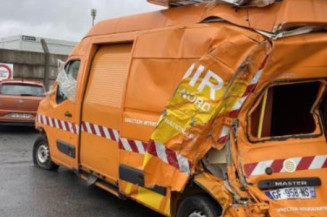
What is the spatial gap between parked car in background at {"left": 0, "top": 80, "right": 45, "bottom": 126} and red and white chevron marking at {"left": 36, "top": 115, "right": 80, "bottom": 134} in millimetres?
4928

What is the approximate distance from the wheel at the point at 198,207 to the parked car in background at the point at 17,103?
30.1 feet

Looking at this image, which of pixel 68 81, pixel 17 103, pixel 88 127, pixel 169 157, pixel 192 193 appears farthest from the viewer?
pixel 17 103

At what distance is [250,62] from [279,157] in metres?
0.89

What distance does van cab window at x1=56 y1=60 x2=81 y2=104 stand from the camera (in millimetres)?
7293

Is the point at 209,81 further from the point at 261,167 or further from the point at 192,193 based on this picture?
the point at 192,193

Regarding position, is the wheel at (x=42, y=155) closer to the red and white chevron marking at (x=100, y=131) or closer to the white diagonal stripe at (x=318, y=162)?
the red and white chevron marking at (x=100, y=131)

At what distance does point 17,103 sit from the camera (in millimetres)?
13172

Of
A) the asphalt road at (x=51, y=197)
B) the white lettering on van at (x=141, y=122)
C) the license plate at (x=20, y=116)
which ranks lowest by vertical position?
the asphalt road at (x=51, y=197)

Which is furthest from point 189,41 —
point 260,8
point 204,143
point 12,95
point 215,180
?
point 12,95

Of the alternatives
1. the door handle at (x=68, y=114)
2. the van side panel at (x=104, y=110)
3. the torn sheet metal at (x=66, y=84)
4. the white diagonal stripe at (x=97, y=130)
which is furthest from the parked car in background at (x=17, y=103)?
the white diagonal stripe at (x=97, y=130)

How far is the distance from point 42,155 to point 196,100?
5.11 meters

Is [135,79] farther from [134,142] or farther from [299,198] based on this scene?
[299,198]

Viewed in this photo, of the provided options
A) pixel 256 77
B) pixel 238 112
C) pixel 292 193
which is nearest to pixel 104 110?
pixel 238 112

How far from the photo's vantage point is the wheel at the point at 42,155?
859 centimetres
